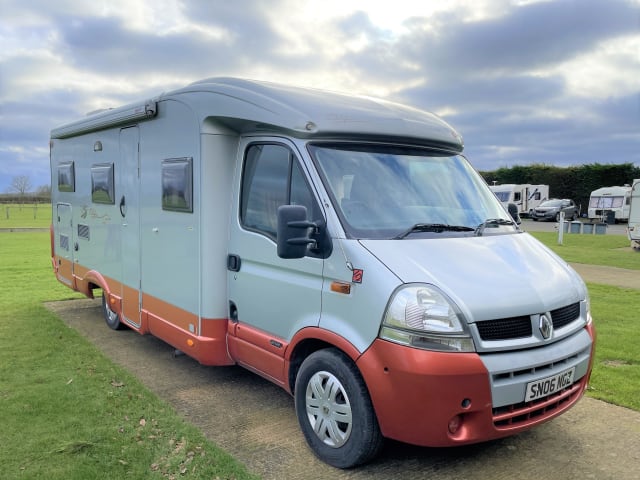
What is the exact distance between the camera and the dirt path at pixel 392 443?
367 centimetres

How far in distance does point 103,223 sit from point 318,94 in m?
3.71

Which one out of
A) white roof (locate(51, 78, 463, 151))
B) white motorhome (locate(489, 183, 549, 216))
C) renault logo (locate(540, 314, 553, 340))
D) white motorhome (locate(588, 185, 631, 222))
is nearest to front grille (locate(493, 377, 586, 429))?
renault logo (locate(540, 314, 553, 340))

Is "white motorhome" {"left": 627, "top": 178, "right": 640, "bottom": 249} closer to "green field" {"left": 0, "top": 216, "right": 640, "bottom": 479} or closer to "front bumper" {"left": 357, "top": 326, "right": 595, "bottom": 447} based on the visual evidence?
"green field" {"left": 0, "top": 216, "right": 640, "bottom": 479}

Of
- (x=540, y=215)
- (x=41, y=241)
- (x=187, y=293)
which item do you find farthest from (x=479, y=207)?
(x=540, y=215)

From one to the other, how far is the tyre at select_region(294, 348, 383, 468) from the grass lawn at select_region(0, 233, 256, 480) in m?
0.57

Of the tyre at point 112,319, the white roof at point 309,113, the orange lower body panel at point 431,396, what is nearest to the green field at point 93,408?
the tyre at point 112,319

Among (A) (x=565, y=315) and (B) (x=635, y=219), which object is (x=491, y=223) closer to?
(A) (x=565, y=315)

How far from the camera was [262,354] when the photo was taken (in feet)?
14.4

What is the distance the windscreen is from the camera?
3812mm

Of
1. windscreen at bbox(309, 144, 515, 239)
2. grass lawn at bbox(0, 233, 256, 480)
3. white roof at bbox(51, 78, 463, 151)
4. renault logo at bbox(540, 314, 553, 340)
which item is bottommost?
grass lawn at bbox(0, 233, 256, 480)

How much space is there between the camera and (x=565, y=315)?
373 centimetres

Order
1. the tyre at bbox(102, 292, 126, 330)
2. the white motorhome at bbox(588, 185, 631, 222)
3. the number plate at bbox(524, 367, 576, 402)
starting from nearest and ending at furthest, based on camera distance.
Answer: the number plate at bbox(524, 367, 576, 402), the tyre at bbox(102, 292, 126, 330), the white motorhome at bbox(588, 185, 631, 222)

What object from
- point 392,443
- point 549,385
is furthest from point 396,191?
point 392,443

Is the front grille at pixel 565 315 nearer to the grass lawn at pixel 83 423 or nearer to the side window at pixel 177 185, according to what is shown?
the grass lawn at pixel 83 423
